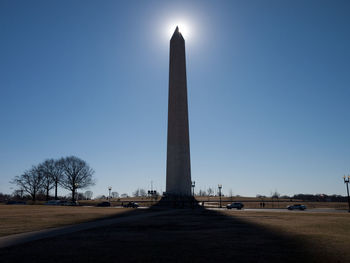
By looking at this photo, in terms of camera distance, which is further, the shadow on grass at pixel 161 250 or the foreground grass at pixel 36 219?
the foreground grass at pixel 36 219

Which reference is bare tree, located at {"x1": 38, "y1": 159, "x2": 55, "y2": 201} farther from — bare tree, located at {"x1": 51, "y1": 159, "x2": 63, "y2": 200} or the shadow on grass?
the shadow on grass

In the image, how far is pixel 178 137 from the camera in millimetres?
59594

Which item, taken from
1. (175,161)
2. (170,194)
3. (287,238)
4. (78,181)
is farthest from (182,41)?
(287,238)

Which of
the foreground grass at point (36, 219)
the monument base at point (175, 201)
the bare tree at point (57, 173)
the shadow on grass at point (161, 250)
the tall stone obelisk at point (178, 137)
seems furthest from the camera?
the bare tree at point (57, 173)

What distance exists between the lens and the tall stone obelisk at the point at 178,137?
59.0 meters

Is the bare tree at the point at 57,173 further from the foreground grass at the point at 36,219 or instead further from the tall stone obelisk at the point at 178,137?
the foreground grass at the point at 36,219

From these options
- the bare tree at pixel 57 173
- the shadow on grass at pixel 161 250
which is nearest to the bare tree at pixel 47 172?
the bare tree at pixel 57 173

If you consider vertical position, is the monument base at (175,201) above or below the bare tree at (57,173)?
below

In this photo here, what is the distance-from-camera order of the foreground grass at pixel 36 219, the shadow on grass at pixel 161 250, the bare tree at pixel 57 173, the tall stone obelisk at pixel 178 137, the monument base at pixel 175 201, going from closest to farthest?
the shadow on grass at pixel 161 250
the foreground grass at pixel 36 219
the monument base at pixel 175 201
the tall stone obelisk at pixel 178 137
the bare tree at pixel 57 173

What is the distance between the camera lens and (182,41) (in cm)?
6462

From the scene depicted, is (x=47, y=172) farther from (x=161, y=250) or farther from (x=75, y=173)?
(x=161, y=250)

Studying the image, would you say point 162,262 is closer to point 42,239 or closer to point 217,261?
point 217,261

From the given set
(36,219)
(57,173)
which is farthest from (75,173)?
(36,219)

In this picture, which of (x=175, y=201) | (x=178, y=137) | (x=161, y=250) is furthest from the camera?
(x=178, y=137)
